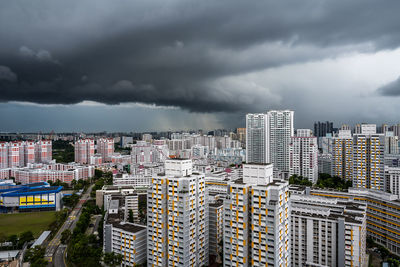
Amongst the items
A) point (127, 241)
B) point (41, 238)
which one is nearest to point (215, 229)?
point (127, 241)

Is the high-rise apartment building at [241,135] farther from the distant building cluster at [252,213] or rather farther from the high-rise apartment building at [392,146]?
the distant building cluster at [252,213]

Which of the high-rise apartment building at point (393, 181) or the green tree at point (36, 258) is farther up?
the high-rise apartment building at point (393, 181)

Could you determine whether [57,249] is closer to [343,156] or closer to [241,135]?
[343,156]

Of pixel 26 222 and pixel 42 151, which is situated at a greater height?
pixel 42 151

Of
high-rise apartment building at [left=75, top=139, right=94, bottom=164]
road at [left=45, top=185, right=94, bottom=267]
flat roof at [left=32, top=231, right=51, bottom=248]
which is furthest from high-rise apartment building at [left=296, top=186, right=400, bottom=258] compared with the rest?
high-rise apartment building at [left=75, top=139, right=94, bottom=164]

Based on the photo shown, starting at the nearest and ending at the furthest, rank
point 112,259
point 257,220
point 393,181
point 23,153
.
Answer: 1. point 257,220
2. point 112,259
3. point 393,181
4. point 23,153

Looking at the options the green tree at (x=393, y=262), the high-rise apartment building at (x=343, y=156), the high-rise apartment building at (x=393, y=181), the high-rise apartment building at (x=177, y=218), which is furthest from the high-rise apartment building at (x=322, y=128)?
the high-rise apartment building at (x=177, y=218)

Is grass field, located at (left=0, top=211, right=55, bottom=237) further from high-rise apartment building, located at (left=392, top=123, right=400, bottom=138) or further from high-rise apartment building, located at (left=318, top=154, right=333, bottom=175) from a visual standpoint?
high-rise apartment building, located at (left=392, top=123, right=400, bottom=138)
